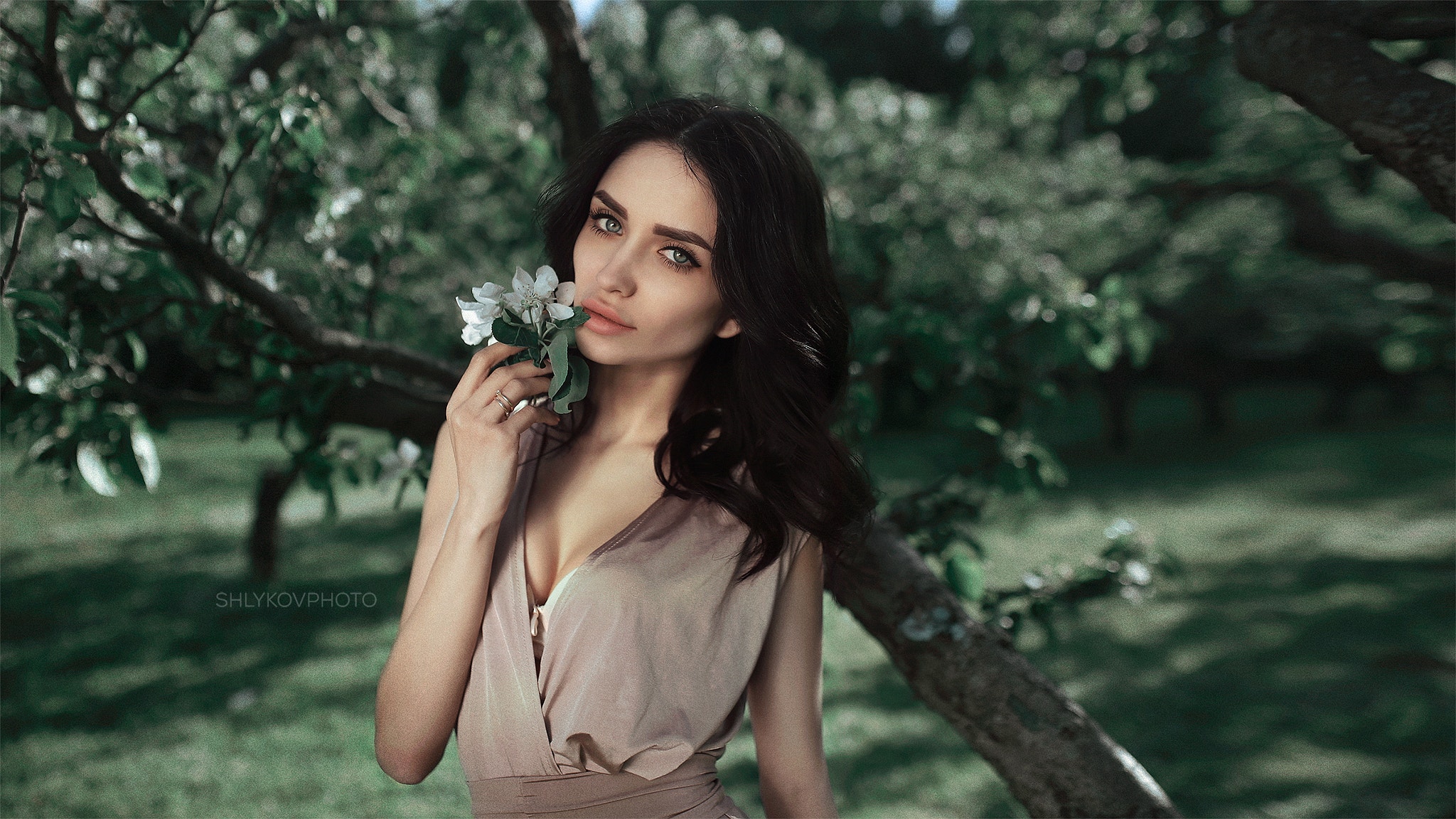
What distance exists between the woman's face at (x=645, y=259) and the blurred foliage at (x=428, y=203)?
446 mm

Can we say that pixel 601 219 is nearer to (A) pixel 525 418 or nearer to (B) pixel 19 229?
(A) pixel 525 418

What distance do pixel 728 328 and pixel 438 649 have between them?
75 centimetres

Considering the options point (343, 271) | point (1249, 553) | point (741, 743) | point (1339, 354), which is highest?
point (1339, 354)

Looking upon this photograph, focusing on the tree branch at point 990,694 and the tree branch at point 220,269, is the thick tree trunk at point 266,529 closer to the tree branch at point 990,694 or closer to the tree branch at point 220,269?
the tree branch at point 220,269

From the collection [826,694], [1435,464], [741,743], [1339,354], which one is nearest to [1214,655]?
[826,694]

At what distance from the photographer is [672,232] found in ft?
5.19

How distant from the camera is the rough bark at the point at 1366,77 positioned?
5.19 ft

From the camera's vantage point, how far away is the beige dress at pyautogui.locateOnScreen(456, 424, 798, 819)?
1.52 metres

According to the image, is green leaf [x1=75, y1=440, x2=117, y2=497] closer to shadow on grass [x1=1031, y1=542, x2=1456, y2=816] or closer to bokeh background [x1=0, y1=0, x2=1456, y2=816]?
bokeh background [x1=0, y1=0, x2=1456, y2=816]

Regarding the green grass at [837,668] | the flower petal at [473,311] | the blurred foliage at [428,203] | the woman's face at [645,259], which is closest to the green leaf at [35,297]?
the blurred foliage at [428,203]

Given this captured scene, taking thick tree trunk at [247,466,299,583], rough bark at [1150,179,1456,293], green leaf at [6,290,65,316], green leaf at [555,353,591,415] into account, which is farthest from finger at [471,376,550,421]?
thick tree trunk at [247,466,299,583]

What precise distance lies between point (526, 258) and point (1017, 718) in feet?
21.0

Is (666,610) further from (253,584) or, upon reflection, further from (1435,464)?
(1435,464)

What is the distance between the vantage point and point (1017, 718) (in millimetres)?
1928
